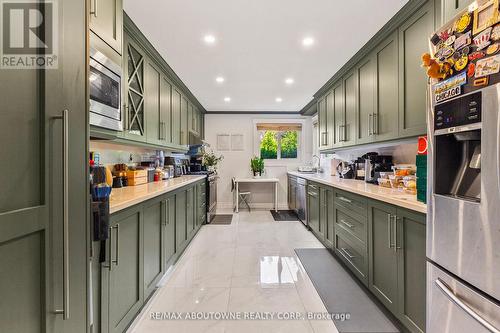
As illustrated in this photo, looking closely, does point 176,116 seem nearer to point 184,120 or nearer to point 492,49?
point 184,120

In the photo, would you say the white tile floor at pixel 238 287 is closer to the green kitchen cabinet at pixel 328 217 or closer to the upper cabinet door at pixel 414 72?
the green kitchen cabinet at pixel 328 217

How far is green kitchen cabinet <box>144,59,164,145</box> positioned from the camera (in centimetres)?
271

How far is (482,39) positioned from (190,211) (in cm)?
317

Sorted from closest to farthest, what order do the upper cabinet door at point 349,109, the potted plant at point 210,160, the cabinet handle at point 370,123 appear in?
the cabinet handle at point 370,123 < the upper cabinet door at point 349,109 < the potted plant at point 210,160

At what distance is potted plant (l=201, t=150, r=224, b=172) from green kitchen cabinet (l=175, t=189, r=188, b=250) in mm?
2369

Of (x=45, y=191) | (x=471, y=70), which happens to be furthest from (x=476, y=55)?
(x=45, y=191)

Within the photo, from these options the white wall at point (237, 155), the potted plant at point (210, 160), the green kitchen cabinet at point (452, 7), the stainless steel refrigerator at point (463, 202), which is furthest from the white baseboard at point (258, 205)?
the green kitchen cabinet at point (452, 7)

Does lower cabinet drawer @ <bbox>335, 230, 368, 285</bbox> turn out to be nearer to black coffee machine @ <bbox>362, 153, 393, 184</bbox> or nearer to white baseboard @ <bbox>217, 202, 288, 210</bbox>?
black coffee machine @ <bbox>362, 153, 393, 184</bbox>

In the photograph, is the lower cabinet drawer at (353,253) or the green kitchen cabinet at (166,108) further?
the green kitchen cabinet at (166,108)

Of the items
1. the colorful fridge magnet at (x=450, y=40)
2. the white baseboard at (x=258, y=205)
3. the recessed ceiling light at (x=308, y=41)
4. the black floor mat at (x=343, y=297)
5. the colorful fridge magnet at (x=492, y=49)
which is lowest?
the black floor mat at (x=343, y=297)

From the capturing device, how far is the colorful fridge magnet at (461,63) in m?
0.99

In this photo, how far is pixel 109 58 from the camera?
1613 millimetres

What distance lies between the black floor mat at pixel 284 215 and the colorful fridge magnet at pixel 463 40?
4076 mm

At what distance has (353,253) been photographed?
2.35 metres
